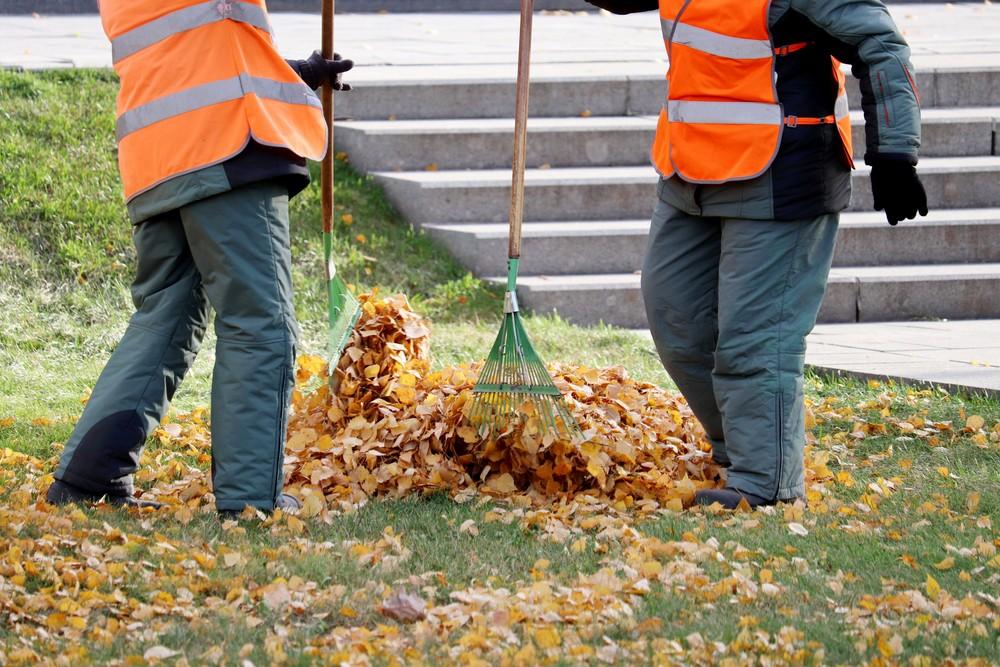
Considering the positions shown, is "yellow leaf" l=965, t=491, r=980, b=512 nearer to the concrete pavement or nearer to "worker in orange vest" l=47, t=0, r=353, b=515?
"worker in orange vest" l=47, t=0, r=353, b=515

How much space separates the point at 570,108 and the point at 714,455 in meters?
4.57

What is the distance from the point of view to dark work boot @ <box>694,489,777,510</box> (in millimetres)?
4402

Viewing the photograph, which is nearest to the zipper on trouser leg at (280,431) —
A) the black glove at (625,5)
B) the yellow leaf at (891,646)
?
the black glove at (625,5)

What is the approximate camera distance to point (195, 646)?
3.21 meters

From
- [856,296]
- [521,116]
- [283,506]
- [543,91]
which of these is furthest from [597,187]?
[283,506]

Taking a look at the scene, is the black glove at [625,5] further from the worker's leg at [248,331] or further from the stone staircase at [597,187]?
the stone staircase at [597,187]

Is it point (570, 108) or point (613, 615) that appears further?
point (570, 108)

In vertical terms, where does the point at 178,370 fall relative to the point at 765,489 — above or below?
above

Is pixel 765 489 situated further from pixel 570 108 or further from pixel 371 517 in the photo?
pixel 570 108

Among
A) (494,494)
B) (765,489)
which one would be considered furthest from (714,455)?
(494,494)

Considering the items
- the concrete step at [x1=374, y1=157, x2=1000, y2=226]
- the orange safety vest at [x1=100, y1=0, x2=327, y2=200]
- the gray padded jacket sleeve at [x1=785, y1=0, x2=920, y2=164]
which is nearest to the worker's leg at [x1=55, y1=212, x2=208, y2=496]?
the orange safety vest at [x1=100, y1=0, x2=327, y2=200]

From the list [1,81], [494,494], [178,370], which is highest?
[1,81]

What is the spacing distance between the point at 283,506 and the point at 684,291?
148 centimetres

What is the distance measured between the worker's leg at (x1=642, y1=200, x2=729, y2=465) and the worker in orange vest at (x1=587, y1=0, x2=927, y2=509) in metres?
0.03
